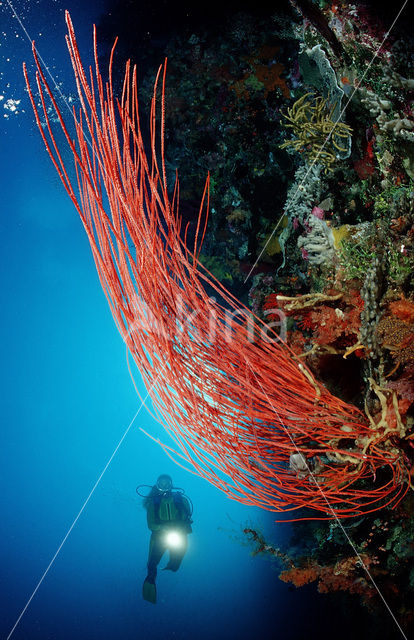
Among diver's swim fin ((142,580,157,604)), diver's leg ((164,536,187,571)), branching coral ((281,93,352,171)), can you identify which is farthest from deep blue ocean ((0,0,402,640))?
branching coral ((281,93,352,171))

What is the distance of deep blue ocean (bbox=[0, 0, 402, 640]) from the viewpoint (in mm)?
13797

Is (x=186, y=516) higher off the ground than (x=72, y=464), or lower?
higher

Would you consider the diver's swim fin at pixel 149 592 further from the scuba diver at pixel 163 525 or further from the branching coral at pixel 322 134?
the branching coral at pixel 322 134

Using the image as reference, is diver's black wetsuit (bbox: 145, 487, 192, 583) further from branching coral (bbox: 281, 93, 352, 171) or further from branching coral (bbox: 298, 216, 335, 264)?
branching coral (bbox: 281, 93, 352, 171)

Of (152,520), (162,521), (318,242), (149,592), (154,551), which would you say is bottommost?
(149,592)

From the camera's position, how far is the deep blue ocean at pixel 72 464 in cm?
1380

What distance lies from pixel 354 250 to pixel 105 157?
2.33m

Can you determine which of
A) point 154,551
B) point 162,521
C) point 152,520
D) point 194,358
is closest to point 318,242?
point 194,358

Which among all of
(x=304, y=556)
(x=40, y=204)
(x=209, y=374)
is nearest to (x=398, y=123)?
(x=209, y=374)

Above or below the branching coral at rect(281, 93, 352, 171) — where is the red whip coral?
below

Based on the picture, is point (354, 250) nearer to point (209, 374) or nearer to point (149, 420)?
point (209, 374)

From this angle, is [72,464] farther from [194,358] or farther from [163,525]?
[194,358]

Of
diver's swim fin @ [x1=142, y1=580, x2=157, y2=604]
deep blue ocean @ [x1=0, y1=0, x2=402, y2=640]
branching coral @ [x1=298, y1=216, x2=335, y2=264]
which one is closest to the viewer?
branching coral @ [x1=298, y1=216, x2=335, y2=264]

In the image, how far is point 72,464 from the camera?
127 feet
